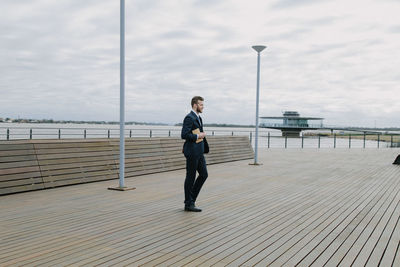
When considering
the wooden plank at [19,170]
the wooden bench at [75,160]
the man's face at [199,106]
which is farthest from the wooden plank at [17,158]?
the man's face at [199,106]

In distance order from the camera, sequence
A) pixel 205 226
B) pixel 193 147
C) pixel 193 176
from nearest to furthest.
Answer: pixel 205 226
pixel 193 147
pixel 193 176

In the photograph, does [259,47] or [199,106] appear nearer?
[199,106]

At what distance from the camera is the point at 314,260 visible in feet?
12.1

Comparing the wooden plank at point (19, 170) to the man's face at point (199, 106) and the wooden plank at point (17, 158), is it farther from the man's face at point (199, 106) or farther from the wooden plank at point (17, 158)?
the man's face at point (199, 106)

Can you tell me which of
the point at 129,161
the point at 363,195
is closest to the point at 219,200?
the point at 363,195

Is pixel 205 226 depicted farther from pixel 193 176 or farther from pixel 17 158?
pixel 17 158

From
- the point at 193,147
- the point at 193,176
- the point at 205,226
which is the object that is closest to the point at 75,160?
the point at 193,176

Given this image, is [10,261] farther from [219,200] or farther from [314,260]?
[219,200]

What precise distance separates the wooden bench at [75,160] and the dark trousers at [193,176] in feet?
11.0

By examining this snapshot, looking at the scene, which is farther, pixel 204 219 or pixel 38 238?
pixel 204 219

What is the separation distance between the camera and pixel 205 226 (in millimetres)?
4914

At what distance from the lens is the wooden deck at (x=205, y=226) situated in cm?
372

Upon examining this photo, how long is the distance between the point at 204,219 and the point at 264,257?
165cm

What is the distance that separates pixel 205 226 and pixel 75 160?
4.52m
